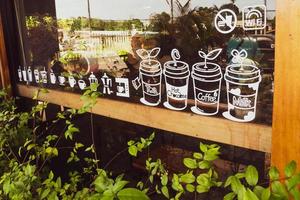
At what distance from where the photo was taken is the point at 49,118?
3.23 metres

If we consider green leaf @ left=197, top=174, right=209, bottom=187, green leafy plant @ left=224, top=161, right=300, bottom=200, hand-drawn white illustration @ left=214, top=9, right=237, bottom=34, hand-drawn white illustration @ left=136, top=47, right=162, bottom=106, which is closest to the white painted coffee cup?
hand-drawn white illustration @ left=136, top=47, right=162, bottom=106

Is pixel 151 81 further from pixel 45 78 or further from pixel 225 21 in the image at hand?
pixel 45 78

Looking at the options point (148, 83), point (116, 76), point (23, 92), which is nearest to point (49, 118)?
point (23, 92)

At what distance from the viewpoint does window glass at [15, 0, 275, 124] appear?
1754mm

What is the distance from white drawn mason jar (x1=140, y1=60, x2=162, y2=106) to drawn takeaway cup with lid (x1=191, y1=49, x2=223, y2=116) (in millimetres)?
282

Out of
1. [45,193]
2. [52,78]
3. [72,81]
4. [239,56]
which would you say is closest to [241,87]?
[239,56]

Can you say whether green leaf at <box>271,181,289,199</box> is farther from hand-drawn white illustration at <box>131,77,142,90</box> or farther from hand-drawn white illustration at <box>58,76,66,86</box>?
hand-drawn white illustration at <box>58,76,66,86</box>

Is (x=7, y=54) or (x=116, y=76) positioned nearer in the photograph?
(x=116, y=76)

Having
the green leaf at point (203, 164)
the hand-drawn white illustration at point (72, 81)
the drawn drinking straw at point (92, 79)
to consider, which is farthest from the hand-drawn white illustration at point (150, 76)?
the green leaf at point (203, 164)

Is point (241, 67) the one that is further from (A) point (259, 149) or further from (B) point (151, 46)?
(B) point (151, 46)

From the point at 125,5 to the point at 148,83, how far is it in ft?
1.94

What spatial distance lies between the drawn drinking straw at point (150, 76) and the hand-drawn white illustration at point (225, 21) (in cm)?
48

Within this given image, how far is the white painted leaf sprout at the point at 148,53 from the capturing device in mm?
2215

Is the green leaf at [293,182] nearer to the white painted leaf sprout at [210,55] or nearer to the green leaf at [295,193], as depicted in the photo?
the green leaf at [295,193]
